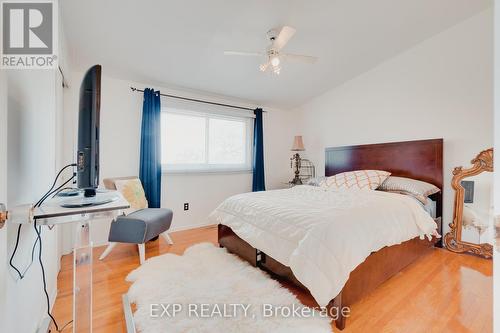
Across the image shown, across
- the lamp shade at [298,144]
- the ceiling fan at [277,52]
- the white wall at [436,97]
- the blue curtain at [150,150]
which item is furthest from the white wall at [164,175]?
the ceiling fan at [277,52]

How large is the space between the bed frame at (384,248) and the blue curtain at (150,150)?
3.67ft

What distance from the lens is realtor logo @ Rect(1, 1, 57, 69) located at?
3.82 ft

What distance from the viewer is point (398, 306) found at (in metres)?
1.57

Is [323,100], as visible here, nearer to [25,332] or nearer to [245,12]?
[245,12]

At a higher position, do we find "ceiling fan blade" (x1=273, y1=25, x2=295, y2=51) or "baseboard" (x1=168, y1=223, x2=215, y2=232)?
"ceiling fan blade" (x1=273, y1=25, x2=295, y2=51)

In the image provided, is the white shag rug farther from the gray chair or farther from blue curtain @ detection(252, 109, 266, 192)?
blue curtain @ detection(252, 109, 266, 192)

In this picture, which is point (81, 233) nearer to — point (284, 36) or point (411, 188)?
point (284, 36)

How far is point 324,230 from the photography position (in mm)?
1407

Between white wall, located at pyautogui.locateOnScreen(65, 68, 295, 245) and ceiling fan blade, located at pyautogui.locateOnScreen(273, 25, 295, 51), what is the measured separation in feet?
5.72

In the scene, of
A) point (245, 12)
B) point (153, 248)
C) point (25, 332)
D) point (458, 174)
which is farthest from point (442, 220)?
point (25, 332)

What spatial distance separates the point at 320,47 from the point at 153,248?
128 inches

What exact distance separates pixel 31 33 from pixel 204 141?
7.69 feet

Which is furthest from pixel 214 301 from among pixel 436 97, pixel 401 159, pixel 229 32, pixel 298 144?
pixel 436 97

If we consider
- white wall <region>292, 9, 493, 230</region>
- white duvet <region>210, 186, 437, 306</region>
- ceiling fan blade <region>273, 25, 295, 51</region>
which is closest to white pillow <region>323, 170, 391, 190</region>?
white duvet <region>210, 186, 437, 306</region>
